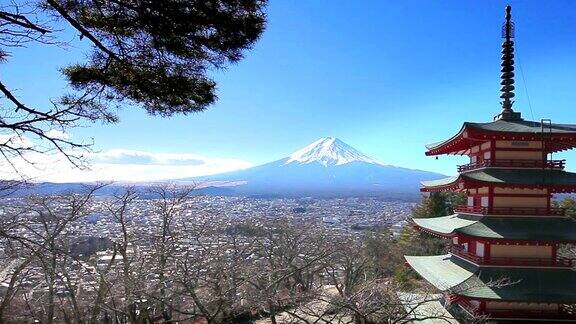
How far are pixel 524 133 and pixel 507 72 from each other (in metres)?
2.17

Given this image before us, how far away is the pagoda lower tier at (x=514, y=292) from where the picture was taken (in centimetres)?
930

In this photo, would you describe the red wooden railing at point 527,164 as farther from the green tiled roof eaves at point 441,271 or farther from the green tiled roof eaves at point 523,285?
the green tiled roof eaves at point 441,271

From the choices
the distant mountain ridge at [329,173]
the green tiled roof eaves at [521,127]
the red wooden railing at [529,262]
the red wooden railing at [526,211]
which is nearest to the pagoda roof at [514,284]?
the red wooden railing at [529,262]

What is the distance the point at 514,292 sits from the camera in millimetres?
9422

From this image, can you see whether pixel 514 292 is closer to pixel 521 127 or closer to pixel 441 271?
pixel 441 271

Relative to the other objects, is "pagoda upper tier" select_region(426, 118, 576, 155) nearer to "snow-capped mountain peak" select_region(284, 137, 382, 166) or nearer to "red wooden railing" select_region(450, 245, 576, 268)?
"red wooden railing" select_region(450, 245, 576, 268)

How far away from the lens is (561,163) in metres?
10.5

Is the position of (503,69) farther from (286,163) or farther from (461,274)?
(286,163)

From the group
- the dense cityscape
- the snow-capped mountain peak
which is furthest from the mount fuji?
the dense cityscape

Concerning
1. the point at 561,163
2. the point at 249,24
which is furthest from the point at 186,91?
the point at 561,163

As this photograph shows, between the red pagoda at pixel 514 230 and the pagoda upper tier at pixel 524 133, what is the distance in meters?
0.02

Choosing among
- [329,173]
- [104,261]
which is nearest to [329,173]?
[329,173]

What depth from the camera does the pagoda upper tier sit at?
397 inches

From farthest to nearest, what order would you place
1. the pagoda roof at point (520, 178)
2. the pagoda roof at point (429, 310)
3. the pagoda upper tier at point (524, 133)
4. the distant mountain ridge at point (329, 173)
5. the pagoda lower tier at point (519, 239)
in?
the distant mountain ridge at point (329, 173) → the pagoda roof at point (429, 310) → the pagoda upper tier at point (524, 133) → the pagoda roof at point (520, 178) → the pagoda lower tier at point (519, 239)
